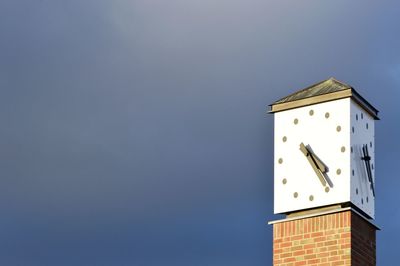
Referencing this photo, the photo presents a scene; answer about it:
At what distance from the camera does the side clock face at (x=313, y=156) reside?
22.6 m

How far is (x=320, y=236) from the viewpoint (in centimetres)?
2242

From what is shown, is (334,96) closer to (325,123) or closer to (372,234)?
(325,123)

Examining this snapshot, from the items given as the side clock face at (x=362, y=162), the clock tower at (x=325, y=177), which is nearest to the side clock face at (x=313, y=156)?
the clock tower at (x=325, y=177)

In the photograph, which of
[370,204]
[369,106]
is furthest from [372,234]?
[369,106]

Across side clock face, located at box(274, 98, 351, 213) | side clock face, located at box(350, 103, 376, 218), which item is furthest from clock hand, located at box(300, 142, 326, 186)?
side clock face, located at box(350, 103, 376, 218)

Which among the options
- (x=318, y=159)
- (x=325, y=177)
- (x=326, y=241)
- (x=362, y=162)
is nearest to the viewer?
(x=326, y=241)

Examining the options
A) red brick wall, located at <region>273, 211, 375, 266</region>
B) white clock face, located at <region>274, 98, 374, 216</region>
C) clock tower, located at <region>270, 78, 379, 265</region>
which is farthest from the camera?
white clock face, located at <region>274, 98, 374, 216</region>

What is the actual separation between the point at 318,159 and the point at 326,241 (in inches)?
51.1

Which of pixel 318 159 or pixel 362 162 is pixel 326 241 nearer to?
pixel 318 159

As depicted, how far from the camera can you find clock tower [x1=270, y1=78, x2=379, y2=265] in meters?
22.3

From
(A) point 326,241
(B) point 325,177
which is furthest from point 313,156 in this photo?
(A) point 326,241

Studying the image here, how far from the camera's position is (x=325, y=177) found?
22703 millimetres

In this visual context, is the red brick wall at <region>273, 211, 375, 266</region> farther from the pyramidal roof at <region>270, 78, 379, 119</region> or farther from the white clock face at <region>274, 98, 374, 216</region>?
the pyramidal roof at <region>270, 78, 379, 119</region>

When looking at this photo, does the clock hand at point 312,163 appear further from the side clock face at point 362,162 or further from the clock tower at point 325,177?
the side clock face at point 362,162
